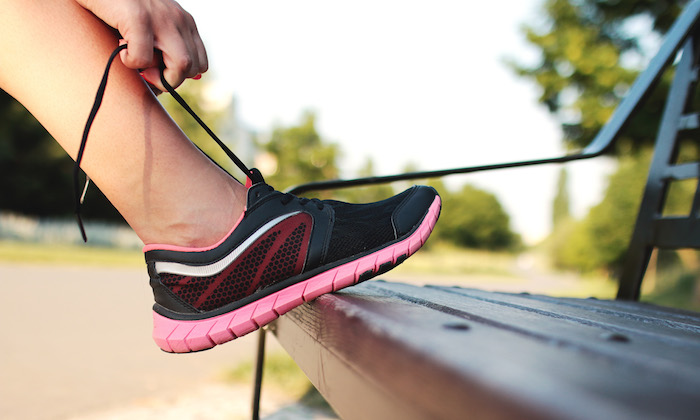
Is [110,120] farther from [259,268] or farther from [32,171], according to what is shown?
[32,171]

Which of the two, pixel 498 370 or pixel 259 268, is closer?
pixel 498 370

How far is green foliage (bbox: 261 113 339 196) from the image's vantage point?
59.1ft

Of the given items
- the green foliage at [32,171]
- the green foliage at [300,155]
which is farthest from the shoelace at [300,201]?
the green foliage at [300,155]

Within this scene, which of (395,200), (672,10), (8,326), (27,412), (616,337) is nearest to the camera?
(616,337)

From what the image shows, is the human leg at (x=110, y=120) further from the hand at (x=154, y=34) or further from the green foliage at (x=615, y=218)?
the green foliage at (x=615, y=218)

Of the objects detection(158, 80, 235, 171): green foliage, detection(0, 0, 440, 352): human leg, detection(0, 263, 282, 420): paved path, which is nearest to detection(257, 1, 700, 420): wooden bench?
detection(0, 0, 440, 352): human leg

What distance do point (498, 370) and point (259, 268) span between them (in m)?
0.56

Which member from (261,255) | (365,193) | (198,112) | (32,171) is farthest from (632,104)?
(365,193)

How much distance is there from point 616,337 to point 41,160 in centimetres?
1791

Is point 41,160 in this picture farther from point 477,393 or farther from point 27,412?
point 477,393

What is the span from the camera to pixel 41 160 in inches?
612

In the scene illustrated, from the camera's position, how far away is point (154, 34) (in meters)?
0.76

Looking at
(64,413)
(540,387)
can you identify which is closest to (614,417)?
(540,387)

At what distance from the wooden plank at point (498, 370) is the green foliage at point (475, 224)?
1257 inches
